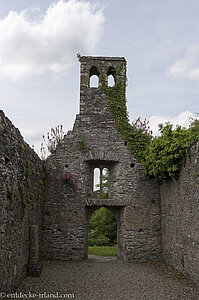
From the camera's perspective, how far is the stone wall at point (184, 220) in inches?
265

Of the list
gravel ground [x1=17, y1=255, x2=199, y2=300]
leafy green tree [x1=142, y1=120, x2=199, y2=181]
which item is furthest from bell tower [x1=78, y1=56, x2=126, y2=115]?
gravel ground [x1=17, y1=255, x2=199, y2=300]

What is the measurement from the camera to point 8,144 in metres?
5.37

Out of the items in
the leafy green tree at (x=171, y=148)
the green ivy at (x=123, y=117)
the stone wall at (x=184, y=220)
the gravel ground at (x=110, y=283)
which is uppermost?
the green ivy at (x=123, y=117)

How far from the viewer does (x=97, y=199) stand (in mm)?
9914

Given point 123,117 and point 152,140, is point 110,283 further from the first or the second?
point 123,117

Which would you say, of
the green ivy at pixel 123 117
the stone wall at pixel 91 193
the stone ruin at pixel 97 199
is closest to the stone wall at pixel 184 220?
the stone ruin at pixel 97 199

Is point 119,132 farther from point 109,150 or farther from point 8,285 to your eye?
point 8,285

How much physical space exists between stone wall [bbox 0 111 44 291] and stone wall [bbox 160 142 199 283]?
14.4 ft

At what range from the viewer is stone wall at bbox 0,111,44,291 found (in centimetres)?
498

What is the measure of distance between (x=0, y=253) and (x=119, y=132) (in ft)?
23.1

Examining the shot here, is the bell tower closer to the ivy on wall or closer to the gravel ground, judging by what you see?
the ivy on wall

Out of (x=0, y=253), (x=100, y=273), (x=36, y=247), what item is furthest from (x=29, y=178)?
(x=100, y=273)

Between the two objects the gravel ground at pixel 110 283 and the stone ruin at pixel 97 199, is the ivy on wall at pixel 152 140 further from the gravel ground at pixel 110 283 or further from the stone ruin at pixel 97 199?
the gravel ground at pixel 110 283

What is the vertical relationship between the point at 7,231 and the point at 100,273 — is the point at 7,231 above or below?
above
